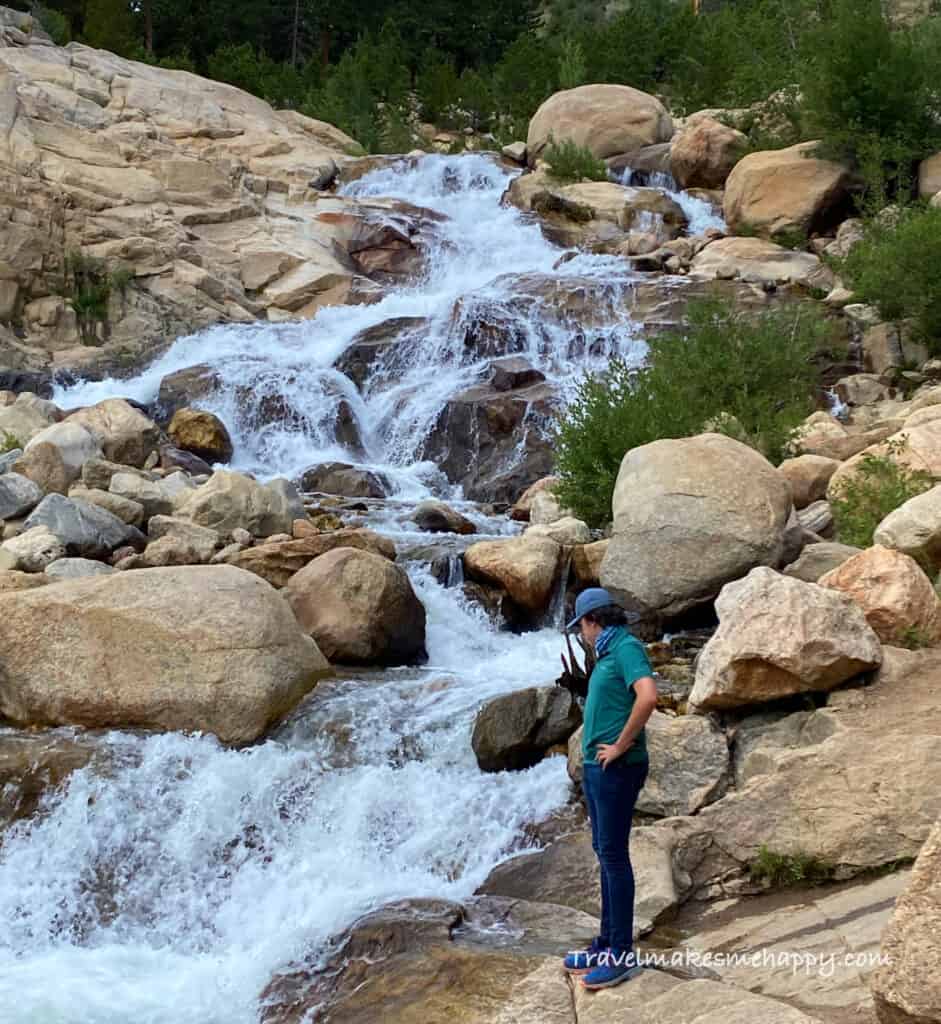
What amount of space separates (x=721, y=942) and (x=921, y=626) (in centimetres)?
309

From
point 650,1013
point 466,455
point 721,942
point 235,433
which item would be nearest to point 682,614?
point 721,942

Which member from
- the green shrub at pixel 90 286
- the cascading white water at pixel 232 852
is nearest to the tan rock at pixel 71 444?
the cascading white water at pixel 232 852

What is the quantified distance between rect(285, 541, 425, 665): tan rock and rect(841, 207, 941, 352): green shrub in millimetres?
9717

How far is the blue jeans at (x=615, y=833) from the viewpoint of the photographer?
498cm

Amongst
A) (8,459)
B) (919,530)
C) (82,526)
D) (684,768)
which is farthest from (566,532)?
(8,459)

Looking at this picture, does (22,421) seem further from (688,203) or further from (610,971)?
(688,203)

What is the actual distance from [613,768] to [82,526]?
7811 millimetres

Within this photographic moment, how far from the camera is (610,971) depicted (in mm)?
4984

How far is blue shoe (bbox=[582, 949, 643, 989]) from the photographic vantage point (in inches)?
195

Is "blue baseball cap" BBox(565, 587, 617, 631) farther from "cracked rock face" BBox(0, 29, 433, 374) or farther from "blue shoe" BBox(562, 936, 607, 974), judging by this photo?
"cracked rock face" BBox(0, 29, 433, 374)

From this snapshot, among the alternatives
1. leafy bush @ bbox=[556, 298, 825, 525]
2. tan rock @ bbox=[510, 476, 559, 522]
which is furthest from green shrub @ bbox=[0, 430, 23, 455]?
leafy bush @ bbox=[556, 298, 825, 525]

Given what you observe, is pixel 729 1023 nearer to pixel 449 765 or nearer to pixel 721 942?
pixel 721 942

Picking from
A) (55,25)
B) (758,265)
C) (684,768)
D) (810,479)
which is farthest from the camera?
(55,25)

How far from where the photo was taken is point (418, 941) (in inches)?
241
